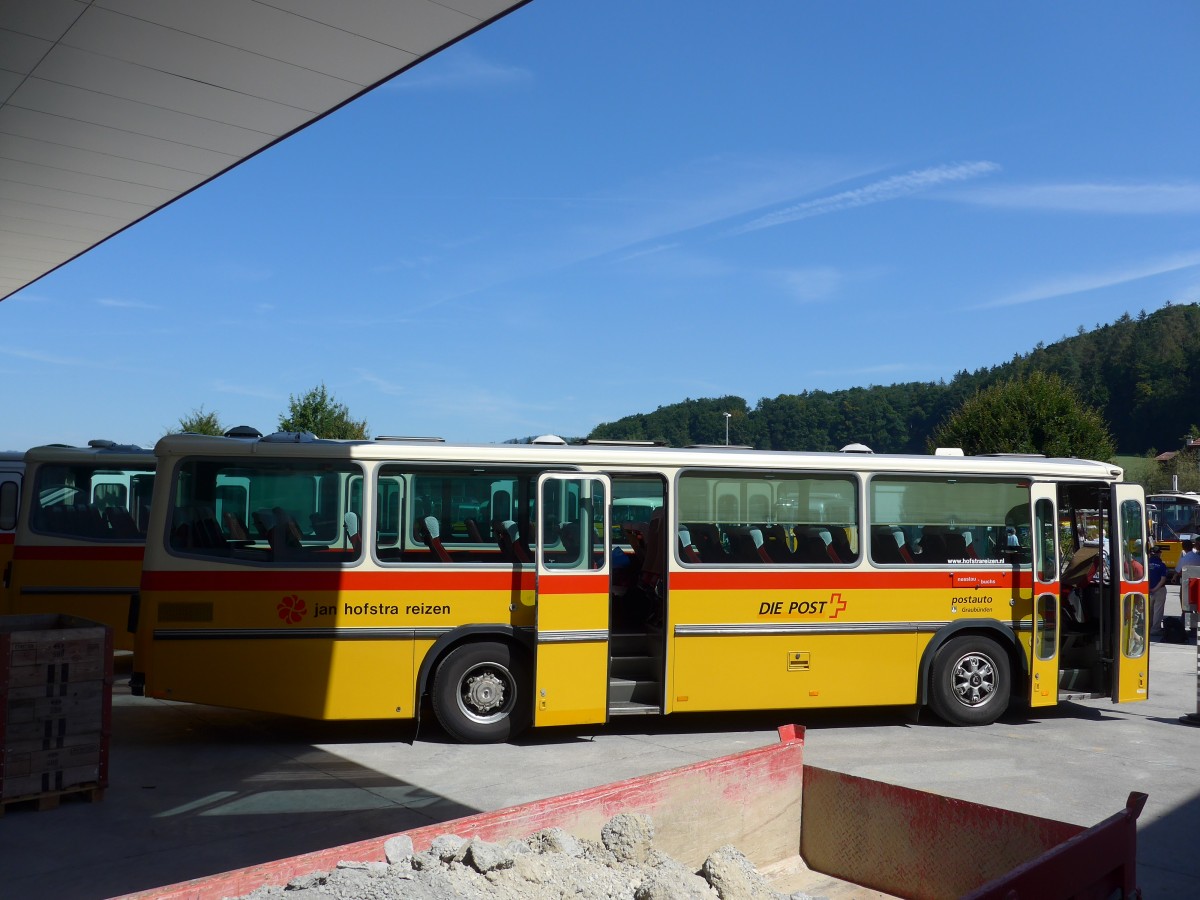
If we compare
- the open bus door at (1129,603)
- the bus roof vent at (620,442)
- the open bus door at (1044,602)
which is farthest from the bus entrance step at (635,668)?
the open bus door at (1129,603)

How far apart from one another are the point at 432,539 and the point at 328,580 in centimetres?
100

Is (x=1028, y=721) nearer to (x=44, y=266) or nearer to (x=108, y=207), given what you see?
(x=108, y=207)

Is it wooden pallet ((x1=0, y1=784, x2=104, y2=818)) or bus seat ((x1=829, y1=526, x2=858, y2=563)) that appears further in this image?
bus seat ((x1=829, y1=526, x2=858, y2=563))

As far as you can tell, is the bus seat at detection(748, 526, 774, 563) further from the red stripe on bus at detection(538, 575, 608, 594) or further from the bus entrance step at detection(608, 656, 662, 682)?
the red stripe on bus at detection(538, 575, 608, 594)

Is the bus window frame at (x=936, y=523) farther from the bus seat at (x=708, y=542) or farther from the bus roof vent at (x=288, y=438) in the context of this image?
the bus roof vent at (x=288, y=438)

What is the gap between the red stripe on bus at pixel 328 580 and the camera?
30.6 feet

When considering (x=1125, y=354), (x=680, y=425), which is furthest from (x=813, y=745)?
(x=1125, y=354)

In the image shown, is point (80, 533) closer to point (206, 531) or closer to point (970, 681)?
point (206, 531)

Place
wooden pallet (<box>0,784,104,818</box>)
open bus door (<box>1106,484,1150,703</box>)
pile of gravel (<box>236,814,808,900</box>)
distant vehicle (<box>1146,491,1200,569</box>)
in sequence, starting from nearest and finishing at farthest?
pile of gravel (<box>236,814,808,900</box>) < wooden pallet (<box>0,784,104,818</box>) < open bus door (<box>1106,484,1150,703</box>) < distant vehicle (<box>1146,491,1200,569</box>)

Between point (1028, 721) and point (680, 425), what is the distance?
4805cm

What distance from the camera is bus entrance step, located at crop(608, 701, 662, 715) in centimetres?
990

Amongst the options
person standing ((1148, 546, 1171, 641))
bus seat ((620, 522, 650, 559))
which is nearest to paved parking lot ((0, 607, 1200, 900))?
bus seat ((620, 522, 650, 559))

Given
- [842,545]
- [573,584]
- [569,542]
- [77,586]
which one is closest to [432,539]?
[569,542]

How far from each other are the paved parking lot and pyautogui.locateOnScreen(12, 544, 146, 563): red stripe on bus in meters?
1.82
